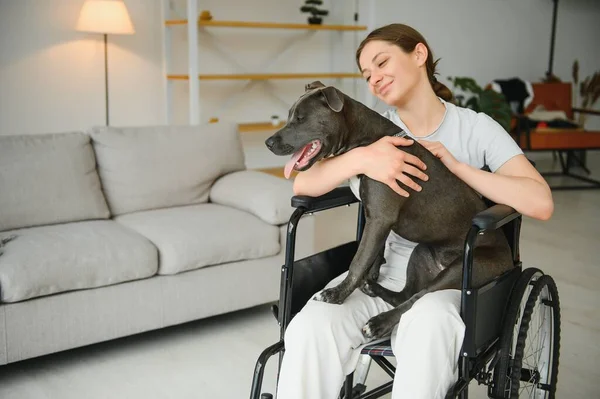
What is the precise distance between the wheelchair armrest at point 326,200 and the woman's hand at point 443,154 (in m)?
0.25

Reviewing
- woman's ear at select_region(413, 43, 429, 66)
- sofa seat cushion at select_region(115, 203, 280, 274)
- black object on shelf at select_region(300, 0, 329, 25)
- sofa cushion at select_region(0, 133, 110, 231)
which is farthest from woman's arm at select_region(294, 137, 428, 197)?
black object on shelf at select_region(300, 0, 329, 25)

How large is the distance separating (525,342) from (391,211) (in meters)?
0.52

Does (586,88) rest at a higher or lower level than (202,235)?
higher

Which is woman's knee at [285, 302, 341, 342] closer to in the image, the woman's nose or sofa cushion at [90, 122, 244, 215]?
the woman's nose

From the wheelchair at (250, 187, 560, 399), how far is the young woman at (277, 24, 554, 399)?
43mm

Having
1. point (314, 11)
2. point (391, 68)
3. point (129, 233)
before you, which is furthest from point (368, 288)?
point (314, 11)

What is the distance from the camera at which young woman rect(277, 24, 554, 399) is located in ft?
5.08

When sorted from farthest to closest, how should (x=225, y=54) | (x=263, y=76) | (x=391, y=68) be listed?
(x=225, y=54), (x=263, y=76), (x=391, y=68)

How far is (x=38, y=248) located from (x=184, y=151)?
0.95 meters

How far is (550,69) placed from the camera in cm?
743

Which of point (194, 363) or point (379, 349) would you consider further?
point (194, 363)

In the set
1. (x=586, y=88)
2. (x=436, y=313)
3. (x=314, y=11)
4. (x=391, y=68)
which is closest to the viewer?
(x=436, y=313)

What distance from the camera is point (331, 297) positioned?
171cm

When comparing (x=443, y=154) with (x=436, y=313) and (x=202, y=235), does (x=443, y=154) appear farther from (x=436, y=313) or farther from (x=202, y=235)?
→ (x=202, y=235)
